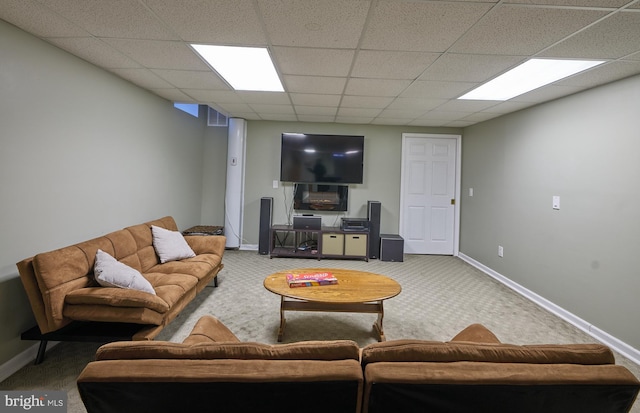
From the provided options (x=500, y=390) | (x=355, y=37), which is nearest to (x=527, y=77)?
(x=355, y=37)

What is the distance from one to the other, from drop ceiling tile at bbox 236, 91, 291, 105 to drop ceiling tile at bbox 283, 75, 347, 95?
0.27 m

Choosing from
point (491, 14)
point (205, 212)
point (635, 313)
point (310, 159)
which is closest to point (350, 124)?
point (310, 159)

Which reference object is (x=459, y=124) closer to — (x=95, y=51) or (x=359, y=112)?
(x=359, y=112)

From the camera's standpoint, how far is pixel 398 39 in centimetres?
194

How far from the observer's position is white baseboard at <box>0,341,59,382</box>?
182 cm

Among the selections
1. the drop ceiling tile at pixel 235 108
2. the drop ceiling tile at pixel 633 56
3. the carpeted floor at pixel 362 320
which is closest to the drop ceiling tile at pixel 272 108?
the drop ceiling tile at pixel 235 108

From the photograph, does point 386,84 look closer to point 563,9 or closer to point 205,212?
point 563,9

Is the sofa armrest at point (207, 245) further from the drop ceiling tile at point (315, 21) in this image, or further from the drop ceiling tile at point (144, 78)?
the drop ceiling tile at point (315, 21)

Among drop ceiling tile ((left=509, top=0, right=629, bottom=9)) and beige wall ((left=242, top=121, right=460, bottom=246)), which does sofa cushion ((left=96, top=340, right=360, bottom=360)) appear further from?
beige wall ((left=242, top=121, right=460, bottom=246))

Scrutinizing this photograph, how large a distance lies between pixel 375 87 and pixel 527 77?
1.42m

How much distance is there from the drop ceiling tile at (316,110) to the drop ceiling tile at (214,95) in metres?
0.87

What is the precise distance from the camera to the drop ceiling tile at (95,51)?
211 cm

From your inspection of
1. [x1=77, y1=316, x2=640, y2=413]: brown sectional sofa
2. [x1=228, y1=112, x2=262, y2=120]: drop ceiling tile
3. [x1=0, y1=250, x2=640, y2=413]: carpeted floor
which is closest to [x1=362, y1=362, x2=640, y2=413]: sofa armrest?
[x1=77, y1=316, x2=640, y2=413]: brown sectional sofa

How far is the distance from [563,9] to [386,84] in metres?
1.48
